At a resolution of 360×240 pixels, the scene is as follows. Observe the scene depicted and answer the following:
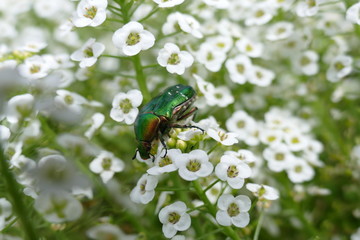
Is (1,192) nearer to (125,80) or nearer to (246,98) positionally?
(125,80)

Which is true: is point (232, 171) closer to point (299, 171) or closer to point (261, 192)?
point (261, 192)

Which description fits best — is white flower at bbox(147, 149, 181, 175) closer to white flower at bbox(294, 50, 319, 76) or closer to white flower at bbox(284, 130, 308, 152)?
white flower at bbox(284, 130, 308, 152)

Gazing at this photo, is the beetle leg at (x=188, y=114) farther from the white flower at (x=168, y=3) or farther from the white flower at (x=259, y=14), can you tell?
the white flower at (x=259, y=14)

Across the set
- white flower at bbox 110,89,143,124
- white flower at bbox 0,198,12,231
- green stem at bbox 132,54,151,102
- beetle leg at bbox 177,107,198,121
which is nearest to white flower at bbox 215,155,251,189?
beetle leg at bbox 177,107,198,121

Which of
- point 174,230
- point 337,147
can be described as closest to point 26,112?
point 174,230

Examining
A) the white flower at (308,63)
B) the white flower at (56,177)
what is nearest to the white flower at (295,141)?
the white flower at (308,63)
